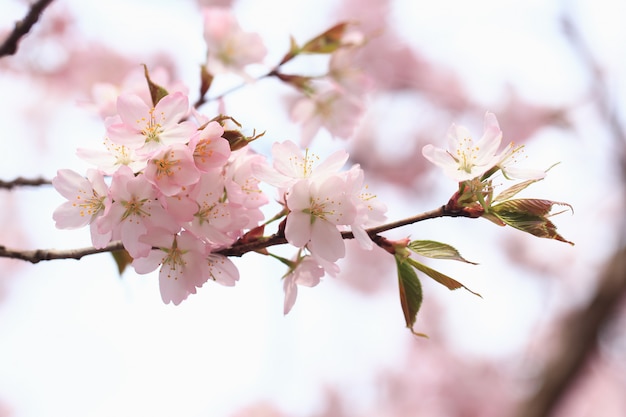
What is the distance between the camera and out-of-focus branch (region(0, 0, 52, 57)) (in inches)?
30.9

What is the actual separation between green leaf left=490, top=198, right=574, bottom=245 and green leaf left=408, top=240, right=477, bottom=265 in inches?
2.4

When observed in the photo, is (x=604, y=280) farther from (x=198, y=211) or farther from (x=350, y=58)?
(x=198, y=211)

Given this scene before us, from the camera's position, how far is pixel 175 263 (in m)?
0.64

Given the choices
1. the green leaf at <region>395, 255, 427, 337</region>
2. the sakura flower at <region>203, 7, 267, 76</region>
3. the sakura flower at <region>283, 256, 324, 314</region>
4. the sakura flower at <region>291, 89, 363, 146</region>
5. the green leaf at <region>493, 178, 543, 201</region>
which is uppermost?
the green leaf at <region>493, 178, 543, 201</region>

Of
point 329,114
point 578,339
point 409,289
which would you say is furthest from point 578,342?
point 409,289

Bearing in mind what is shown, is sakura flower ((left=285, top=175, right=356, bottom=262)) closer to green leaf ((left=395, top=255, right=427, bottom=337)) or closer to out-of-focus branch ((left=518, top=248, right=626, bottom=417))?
green leaf ((left=395, top=255, right=427, bottom=337))

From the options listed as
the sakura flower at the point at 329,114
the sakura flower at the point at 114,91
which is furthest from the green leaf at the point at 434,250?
the sakura flower at the point at 329,114

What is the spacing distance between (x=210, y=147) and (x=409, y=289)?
27 cm

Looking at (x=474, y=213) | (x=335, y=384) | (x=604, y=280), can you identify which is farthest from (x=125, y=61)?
(x=335, y=384)

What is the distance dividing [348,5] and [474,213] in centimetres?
378

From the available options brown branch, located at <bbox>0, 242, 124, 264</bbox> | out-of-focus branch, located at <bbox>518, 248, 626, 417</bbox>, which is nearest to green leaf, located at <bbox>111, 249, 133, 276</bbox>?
brown branch, located at <bbox>0, 242, 124, 264</bbox>

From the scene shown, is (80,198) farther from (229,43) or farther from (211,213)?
(229,43)

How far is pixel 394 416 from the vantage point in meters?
5.12

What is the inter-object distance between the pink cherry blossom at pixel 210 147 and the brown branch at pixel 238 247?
9cm
